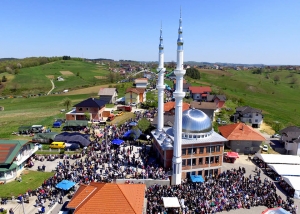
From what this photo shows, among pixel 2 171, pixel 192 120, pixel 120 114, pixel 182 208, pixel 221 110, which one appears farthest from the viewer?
pixel 221 110

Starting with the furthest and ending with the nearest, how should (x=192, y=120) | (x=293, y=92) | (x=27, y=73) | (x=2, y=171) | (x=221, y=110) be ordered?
1. (x=27, y=73)
2. (x=293, y=92)
3. (x=221, y=110)
4. (x=192, y=120)
5. (x=2, y=171)

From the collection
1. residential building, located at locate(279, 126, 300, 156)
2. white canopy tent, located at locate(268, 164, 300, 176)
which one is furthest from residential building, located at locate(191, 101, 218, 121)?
white canopy tent, located at locate(268, 164, 300, 176)

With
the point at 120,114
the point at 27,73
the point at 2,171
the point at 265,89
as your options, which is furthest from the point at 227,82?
the point at 2,171

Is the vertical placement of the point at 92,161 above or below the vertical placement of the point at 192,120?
below

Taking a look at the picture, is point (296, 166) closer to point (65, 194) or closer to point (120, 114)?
point (65, 194)

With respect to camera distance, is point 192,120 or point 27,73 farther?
point 27,73

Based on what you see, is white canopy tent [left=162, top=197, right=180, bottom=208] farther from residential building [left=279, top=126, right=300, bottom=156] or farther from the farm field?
the farm field

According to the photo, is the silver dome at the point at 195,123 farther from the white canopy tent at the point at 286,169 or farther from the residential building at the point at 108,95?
the residential building at the point at 108,95
